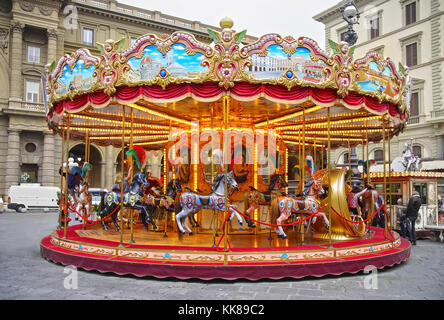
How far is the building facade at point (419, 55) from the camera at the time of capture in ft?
98.6

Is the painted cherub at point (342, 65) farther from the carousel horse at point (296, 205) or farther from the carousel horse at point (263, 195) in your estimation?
the carousel horse at point (263, 195)

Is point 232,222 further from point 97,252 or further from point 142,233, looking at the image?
point 97,252

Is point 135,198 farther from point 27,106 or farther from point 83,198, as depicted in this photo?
point 27,106

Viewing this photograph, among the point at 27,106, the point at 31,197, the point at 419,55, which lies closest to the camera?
the point at 31,197

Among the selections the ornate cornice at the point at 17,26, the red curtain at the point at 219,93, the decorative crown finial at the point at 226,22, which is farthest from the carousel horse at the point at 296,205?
the ornate cornice at the point at 17,26

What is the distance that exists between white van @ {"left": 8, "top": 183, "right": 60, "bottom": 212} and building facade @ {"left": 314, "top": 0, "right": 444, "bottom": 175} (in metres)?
24.4

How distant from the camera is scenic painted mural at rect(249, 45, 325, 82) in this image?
7.25 meters

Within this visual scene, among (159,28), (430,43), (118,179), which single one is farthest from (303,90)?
(159,28)

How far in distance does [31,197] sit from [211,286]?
81.0 feet

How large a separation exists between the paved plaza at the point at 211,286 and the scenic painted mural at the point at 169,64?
12.7 ft

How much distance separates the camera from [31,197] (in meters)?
27.3

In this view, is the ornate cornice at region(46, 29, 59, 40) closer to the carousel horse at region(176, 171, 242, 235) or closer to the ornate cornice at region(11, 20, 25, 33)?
the ornate cornice at region(11, 20, 25, 33)

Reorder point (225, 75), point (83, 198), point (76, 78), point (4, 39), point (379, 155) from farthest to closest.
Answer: point (379, 155)
point (4, 39)
point (83, 198)
point (76, 78)
point (225, 75)

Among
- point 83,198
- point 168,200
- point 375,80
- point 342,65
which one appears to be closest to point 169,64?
point 342,65
